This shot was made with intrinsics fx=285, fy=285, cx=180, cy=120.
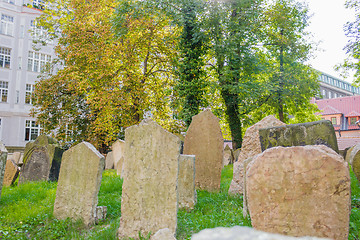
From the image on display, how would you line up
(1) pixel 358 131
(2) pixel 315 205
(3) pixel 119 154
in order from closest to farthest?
(2) pixel 315 205 → (3) pixel 119 154 → (1) pixel 358 131

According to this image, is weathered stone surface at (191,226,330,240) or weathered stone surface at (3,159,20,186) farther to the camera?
weathered stone surface at (3,159,20,186)

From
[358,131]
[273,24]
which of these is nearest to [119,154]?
[273,24]

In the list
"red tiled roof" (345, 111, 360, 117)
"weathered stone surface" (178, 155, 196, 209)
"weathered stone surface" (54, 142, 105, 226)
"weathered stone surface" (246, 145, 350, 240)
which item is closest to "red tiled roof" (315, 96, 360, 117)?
"red tiled roof" (345, 111, 360, 117)

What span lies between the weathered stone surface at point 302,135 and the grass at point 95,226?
1215 millimetres

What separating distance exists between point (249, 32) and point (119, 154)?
9237mm

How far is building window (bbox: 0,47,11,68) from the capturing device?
2896 cm

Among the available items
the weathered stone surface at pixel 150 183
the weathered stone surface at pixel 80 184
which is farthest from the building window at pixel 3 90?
the weathered stone surface at pixel 150 183

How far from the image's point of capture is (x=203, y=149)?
791cm

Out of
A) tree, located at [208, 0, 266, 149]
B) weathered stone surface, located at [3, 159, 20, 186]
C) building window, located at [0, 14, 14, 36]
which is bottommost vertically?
weathered stone surface, located at [3, 159, 20, 186]

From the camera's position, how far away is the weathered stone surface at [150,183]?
431 cm

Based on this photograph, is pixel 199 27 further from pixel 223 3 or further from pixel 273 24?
pixel 273 24

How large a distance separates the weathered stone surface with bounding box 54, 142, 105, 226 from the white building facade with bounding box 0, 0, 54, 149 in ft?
87.7

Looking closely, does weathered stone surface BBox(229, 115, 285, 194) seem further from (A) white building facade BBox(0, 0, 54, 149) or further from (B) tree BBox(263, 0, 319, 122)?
(A) white building facade BBox(0, 0, 54, 149)

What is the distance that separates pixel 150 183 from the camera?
443 centimetres
